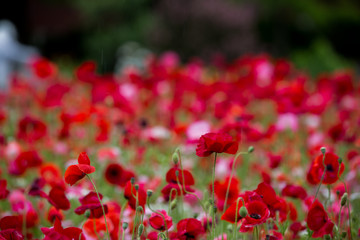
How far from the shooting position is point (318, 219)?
122cm

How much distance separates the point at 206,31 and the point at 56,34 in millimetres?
6356

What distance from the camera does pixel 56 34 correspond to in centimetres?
1439

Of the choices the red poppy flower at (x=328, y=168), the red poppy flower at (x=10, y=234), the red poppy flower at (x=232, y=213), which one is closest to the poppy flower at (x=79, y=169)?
the red poppy flower at (x=10, y=234)

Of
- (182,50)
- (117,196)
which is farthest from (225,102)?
(182,50)

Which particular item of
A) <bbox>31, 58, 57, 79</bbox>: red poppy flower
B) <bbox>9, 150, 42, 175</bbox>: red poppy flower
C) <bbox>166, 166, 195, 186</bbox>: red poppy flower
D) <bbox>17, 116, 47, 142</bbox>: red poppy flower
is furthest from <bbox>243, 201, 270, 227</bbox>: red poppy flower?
<bbox>31, 58, 57, 79</bbox>: red poppy flower

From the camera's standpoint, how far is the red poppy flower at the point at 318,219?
3.99 feet

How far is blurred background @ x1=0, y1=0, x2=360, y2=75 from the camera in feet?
31.3

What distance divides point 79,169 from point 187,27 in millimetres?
8677

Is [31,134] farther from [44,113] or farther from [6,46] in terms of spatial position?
[6,46]

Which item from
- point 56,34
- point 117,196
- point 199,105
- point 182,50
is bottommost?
point 56,34

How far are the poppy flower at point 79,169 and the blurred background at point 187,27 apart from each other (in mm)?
6651

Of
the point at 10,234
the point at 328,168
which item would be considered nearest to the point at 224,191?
the point at 328,168

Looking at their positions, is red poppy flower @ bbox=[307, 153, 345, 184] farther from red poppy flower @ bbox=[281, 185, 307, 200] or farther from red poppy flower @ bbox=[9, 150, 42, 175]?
red poppy flower @ bbox=[9, 150, 42, 175]

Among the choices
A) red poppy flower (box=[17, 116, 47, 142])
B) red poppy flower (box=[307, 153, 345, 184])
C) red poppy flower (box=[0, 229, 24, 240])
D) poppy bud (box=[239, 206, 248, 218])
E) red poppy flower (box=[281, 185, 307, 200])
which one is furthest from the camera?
red poppy flower (box=[17, 116, 47, 142])
